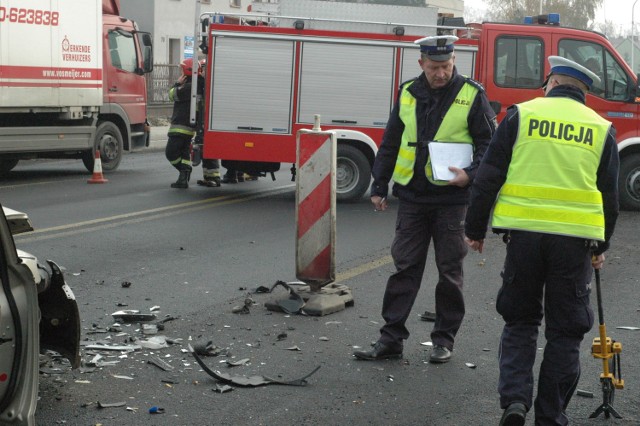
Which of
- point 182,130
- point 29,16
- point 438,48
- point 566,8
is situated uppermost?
point 566,8

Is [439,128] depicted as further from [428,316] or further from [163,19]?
[163,19]

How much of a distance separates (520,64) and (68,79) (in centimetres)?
746

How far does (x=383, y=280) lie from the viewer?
30.6ft

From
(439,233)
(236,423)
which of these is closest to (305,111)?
(439,233)

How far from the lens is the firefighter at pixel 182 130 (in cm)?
1603

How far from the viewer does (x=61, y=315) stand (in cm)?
571

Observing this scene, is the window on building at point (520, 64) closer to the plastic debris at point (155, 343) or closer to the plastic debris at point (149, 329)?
the plastic debris at point (149, 329)

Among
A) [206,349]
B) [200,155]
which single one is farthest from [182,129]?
[206,349]

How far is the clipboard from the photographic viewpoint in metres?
6.39

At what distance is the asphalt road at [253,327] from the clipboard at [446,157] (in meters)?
1.16

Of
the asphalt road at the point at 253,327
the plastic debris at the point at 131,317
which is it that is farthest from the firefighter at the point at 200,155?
the plastic debris at the point at 131,317

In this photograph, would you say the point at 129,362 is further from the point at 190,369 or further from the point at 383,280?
the point at 383,280

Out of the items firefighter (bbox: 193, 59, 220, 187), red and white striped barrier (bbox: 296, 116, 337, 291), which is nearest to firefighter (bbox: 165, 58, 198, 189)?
firefighter (bbox: 193, 59, 220, 187)

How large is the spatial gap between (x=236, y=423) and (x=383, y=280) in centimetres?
416
